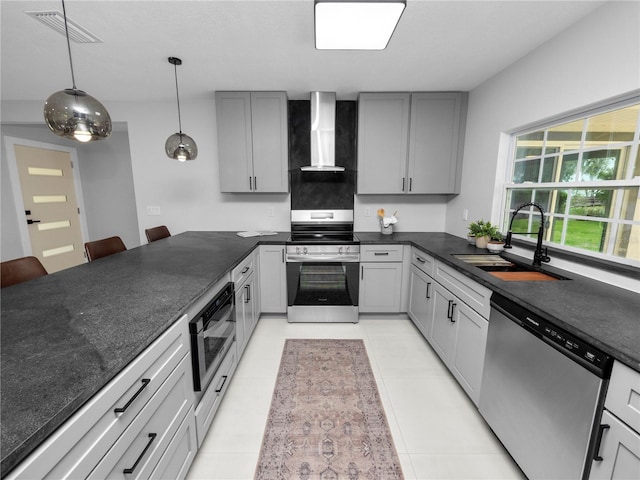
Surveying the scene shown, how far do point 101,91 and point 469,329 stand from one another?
408 centimetres

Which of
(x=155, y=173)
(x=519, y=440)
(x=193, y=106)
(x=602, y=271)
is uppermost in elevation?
(x=193, y=106)

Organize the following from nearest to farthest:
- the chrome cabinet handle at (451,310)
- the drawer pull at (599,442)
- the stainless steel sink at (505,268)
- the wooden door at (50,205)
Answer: the drawer pull at (599,442) → the stainless steel sink at (505,268) → the chrome cabinet handle at (451,310) → the wooden door at (50,205)

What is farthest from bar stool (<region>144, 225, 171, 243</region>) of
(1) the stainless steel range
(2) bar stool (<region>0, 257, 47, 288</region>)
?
(1) the stainless steel range

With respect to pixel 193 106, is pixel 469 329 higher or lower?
lower

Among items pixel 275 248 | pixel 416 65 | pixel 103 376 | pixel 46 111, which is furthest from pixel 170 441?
pixel 416 65

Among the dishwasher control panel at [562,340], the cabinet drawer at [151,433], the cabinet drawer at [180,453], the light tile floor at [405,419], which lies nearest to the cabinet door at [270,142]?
the light tile floor at [405,419]

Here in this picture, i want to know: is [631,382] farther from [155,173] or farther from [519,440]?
Answer: [155,173]

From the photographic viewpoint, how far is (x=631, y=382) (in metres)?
0.86

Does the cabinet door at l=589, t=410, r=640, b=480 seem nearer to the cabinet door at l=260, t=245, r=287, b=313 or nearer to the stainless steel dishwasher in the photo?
the stainless steel dishwasher

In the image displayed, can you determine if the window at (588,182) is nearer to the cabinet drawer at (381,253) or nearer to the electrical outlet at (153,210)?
the cabinet drawer at (381,253)

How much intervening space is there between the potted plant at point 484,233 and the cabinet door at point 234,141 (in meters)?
2.34

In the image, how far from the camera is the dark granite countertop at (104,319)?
0.64m

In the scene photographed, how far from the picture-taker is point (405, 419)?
1717 millimetres

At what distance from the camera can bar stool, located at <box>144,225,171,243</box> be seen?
2.84 metres
